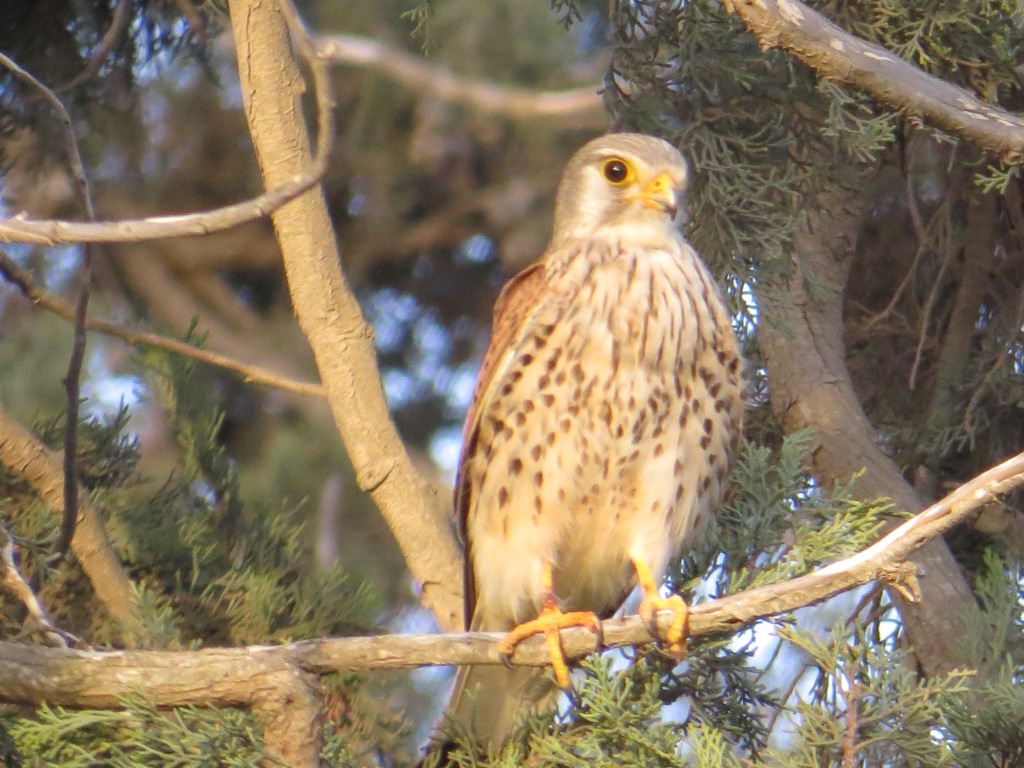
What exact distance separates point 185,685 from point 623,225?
4.83 ft

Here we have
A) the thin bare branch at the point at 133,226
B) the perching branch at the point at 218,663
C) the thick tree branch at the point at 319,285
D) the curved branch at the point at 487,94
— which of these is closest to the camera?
the thin bare branch at the point at 133,226

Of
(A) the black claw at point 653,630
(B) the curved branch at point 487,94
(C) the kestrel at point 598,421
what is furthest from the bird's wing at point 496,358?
(B) the curved branch at point 487,94

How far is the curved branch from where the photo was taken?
513 centimetres

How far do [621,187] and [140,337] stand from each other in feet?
3.62

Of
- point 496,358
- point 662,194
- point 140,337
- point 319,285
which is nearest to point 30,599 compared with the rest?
point 140,337

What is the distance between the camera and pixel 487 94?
532 centimetres

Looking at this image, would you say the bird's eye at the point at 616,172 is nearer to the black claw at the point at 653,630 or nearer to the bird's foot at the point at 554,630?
the bird's foot at the point at 554,630

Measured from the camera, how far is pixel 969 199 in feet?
11.1

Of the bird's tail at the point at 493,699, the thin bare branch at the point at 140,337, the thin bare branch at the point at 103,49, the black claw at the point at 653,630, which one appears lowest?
the bird's tail at the point at 493,699

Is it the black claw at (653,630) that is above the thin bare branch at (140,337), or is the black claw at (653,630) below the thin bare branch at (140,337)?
below

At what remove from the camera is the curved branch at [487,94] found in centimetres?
513

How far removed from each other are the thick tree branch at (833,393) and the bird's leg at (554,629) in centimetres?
72

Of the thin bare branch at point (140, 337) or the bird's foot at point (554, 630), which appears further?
the thin bare branch at point (140, 337)

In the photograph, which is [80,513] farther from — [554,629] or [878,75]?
[878,75]
